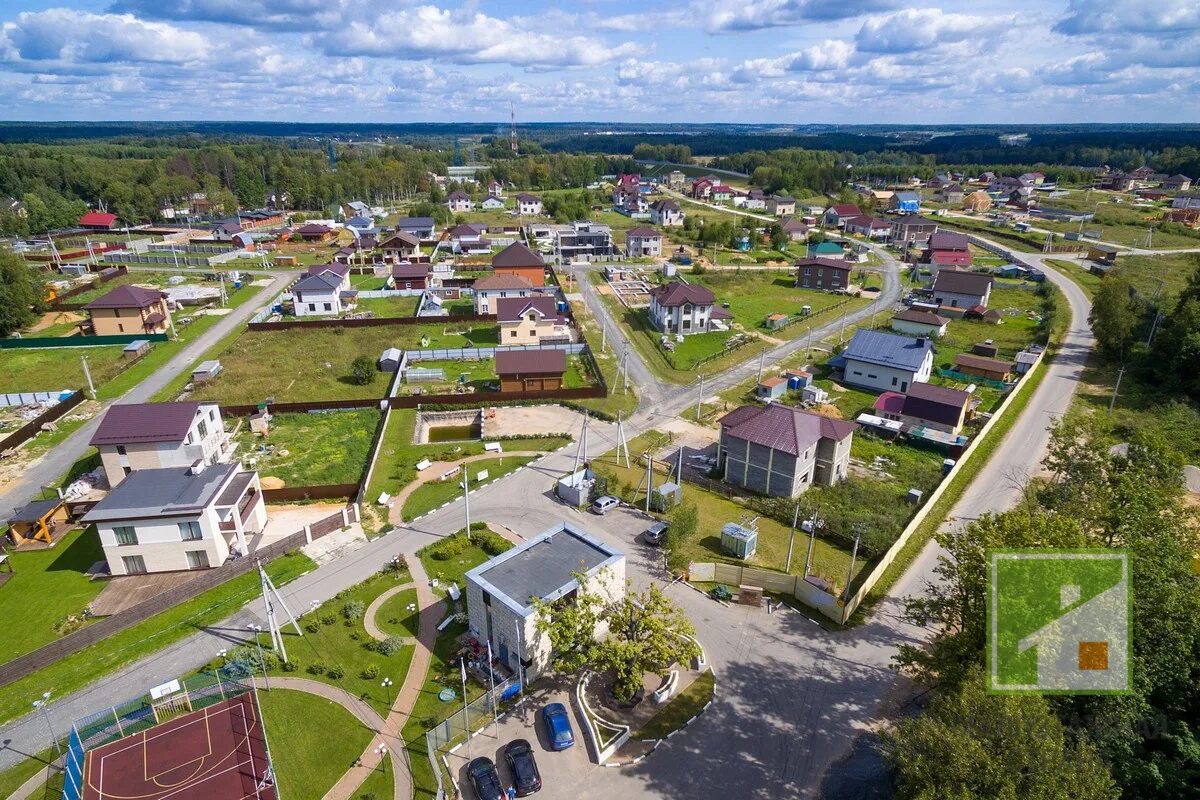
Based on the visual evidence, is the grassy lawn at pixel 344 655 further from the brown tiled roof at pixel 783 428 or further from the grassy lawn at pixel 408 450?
the brown tiled roof at pixel 783 428

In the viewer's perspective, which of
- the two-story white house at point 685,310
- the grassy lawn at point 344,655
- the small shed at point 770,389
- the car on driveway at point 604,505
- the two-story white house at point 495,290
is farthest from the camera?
the two-story white house at point 495,290

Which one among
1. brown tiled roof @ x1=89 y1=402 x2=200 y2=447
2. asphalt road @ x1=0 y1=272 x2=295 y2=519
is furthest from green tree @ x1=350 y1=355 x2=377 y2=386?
asphalt road @ x1=0 y1=272 x2=295 y2=519

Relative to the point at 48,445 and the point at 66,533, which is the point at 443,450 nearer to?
the point at 66,533

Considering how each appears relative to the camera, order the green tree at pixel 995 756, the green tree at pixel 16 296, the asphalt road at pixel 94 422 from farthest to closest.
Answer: the green tree at pixel 16 296 < the asphalt road at pixel 94 422 < the green tree at pixel 995 756

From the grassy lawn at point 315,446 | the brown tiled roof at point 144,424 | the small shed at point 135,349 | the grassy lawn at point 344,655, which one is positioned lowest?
the grassy lawn at point 344,655

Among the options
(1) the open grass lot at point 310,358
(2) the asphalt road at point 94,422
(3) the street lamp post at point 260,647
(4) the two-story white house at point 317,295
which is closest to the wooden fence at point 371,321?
(1) the open grass lot at point 310,358

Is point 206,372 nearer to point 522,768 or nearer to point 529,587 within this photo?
point 529,587
